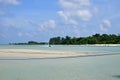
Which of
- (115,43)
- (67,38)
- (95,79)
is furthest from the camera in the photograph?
(67,38)

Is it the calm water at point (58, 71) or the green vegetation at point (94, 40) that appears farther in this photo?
the green vegetation at point (94, 40)

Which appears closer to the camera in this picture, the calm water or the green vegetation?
the calm water

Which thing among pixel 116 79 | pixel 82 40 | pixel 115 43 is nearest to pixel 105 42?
pixel 115 43

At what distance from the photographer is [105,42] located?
13512 centimetres

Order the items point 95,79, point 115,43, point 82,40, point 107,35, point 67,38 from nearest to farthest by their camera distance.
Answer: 1. point 95,79
2. point 115,43
3. point 107,35
4. point 82,40
5. point 67,38

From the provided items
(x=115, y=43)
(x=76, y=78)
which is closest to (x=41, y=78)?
(x=76, y=78)

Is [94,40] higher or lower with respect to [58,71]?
higher

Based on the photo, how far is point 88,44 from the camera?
468 feet

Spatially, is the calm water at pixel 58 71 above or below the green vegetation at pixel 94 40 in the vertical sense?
below

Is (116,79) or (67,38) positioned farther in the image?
(67,38)

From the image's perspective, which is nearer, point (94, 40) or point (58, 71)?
point (58, 71)

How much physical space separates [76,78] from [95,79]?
3.39 ft

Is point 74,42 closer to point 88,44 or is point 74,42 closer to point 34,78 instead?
point 88,44

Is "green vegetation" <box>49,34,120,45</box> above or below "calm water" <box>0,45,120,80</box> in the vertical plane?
above
